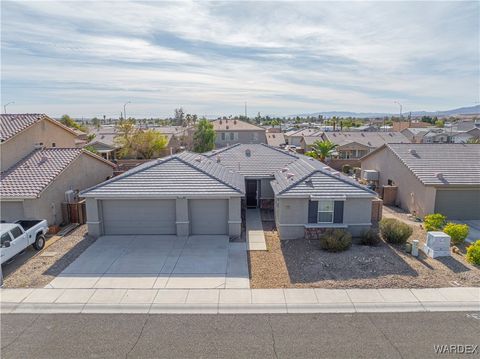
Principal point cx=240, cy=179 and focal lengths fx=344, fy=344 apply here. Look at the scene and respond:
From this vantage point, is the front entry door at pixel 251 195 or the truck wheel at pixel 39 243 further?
the front entry door at pixel 251 195

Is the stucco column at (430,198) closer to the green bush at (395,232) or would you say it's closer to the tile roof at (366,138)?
the green bush at (395,232)

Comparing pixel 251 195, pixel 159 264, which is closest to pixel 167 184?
pixel 159 264

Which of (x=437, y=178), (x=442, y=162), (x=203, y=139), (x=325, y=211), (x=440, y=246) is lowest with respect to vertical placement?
(x=440, y=246)

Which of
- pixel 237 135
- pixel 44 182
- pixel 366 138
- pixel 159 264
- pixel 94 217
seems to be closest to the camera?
pixel 159 264

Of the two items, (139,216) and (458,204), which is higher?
(139,216)

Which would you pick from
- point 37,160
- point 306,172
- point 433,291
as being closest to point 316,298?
point 433,291

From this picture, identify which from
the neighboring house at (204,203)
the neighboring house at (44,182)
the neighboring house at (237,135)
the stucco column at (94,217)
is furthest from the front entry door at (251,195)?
the neighboring house at (237,135)

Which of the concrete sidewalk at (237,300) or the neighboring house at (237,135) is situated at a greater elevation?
the neighboring house at (237,135)

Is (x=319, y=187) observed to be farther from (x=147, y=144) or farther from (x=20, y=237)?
(x=147, y=144)
